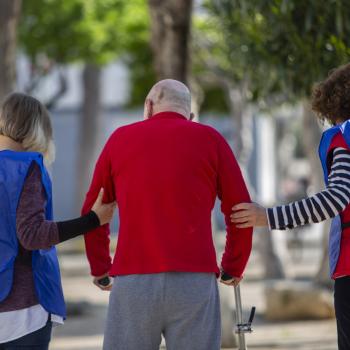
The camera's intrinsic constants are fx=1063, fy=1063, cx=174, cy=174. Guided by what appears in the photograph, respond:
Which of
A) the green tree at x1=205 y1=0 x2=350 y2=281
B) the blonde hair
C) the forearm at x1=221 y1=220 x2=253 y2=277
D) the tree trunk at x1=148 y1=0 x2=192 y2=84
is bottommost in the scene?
the forearm at x1=221 y1=220 x2=253 y2=277

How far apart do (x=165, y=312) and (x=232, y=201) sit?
2.03 ft

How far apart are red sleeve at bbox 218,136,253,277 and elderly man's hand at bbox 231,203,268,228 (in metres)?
0.03

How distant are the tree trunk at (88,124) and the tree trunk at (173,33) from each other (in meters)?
17.3

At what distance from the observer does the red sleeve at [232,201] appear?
4660 mm

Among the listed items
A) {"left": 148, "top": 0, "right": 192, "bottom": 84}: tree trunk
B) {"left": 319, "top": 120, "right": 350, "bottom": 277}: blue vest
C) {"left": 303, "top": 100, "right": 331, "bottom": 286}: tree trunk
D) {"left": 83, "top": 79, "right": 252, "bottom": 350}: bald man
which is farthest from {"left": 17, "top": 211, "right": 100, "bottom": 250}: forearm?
{"left": 303, "top": 100, "right": 331, "bottom": 286}: tree trunk

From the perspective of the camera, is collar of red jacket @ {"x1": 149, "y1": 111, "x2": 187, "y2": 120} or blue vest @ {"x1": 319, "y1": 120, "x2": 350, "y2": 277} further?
collar of red jacket @ {"x1": 149, "y1": 111, "x2": 187, "y2": 120}

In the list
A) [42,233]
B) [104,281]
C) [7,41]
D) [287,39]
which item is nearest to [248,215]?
[104,281]

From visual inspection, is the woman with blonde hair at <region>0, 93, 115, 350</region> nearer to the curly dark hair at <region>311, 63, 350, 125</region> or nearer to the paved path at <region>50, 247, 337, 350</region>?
the curly dark hair at <region>311, 63, 350, 125</region>

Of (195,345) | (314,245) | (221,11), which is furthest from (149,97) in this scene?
(314,245)

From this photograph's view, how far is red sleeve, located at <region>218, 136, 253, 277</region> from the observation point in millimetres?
Result: 4660

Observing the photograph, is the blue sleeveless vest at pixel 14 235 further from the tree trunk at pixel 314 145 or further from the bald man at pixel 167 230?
the tree trunk at pixel 314 145

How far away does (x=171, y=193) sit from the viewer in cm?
448

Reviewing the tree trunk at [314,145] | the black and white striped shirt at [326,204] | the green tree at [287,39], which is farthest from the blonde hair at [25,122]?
the tree trunk at [314,145]

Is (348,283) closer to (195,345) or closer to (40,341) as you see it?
(195,345)
